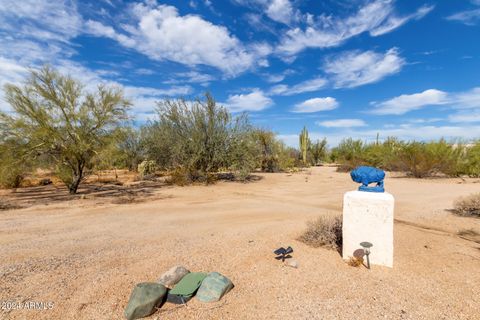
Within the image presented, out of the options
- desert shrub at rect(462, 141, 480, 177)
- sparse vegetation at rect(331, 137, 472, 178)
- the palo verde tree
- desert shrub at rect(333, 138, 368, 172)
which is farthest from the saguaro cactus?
the palo verde tree

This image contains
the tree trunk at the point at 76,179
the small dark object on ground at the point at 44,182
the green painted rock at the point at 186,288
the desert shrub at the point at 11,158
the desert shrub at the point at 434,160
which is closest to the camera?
the green painted rock at the point at 186,288

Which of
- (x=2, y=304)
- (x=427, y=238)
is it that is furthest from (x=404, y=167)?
(x=2, y=304)

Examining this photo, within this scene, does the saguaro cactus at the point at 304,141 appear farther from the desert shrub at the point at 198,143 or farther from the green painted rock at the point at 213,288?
the green painted rock at the point at 213,288

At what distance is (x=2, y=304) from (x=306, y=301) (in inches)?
139

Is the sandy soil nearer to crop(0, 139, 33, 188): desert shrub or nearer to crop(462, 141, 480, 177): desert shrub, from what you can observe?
crop(0, 139, 33, 188): desert shrub

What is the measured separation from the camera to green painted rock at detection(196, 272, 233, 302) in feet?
10.2

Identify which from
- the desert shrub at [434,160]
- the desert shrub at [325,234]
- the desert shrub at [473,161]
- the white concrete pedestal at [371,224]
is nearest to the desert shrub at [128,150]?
the desert shrub at [325,234]

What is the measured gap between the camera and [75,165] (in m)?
11.8

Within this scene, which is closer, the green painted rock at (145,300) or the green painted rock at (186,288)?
the green painted rock at (145,300)

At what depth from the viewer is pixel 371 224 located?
3873 millimetres

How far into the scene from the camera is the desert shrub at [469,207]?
695cm

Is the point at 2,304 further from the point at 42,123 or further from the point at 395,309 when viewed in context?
the point at 42,123

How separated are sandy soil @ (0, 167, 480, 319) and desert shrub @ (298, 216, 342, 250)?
0.22m

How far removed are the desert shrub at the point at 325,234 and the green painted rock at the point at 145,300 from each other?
9.33ft
